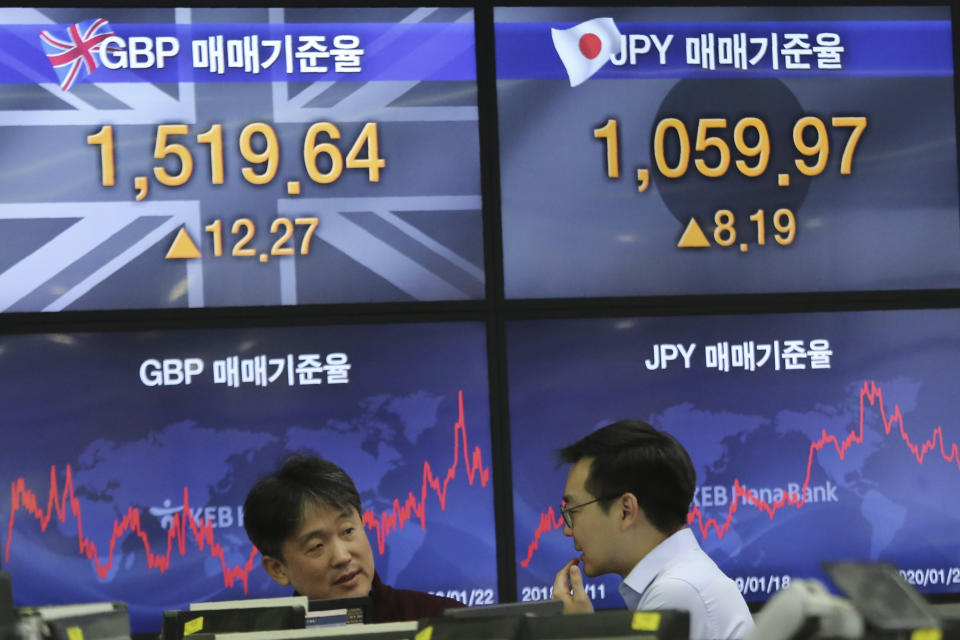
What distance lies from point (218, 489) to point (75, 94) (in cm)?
129

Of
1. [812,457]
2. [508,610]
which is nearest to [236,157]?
[812,457]

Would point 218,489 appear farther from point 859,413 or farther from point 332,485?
point 859,413

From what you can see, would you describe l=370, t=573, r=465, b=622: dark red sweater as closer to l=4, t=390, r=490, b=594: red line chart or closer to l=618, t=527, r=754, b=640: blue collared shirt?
l=4, t=390, r=490, b=594: red line chart

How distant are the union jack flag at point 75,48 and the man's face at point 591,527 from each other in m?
2.18

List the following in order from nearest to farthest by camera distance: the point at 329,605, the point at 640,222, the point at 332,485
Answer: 1. the point at 329,605
2. the point at 332,485
3. the point at 640,222

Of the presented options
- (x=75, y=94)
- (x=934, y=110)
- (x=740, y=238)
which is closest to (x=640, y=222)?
(x=740, y=238)

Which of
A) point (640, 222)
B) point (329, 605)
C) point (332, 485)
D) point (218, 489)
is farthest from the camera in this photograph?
point (640, 222)

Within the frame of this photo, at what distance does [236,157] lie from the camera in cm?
417

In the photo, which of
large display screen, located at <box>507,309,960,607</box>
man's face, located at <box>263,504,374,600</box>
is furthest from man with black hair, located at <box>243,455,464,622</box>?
large display screen, located at <box>507,309,960,607</box>

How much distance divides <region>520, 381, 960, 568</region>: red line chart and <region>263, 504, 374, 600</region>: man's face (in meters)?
0.79

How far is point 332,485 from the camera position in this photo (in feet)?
11.6

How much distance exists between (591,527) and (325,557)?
0.91m

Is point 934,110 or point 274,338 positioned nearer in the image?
point 274,338

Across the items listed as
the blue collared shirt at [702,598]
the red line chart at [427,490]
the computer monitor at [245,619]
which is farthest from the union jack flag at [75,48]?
the blue collared shirt at [702,598]
